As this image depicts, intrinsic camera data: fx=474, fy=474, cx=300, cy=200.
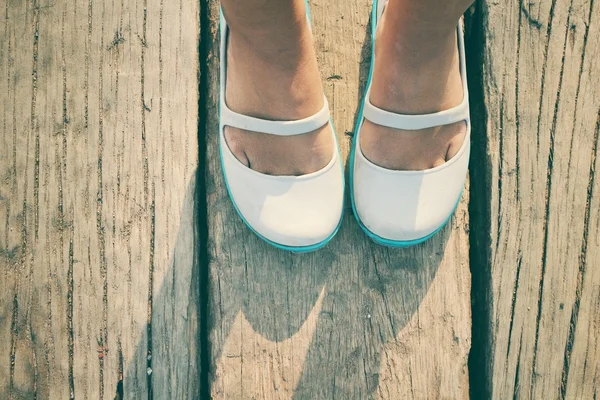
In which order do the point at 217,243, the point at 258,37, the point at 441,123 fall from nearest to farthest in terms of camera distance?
the point at 258,37, the point at 441,123, the point at 217,243

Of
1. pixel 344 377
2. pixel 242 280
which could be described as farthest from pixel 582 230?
pixel 242 280

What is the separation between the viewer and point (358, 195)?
1.08 metres

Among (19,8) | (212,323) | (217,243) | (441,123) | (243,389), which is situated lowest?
(243,389)

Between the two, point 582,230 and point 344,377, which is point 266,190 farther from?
point 582,230

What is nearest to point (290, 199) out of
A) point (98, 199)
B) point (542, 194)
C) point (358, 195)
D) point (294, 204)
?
point (294, 204)

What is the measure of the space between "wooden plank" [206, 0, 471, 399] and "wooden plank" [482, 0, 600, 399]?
111 mm

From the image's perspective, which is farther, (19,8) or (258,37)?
(19,8)

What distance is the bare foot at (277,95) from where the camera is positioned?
0.95m

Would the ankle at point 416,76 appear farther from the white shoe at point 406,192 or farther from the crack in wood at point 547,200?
the crack in wood at point 547,200

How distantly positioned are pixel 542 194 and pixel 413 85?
46 cm

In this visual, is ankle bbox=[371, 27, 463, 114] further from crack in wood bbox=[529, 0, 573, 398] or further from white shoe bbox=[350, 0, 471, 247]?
crack in wood bbox=[529, 0, 573, 398]

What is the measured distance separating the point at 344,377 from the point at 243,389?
237 mm

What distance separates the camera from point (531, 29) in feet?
3.96

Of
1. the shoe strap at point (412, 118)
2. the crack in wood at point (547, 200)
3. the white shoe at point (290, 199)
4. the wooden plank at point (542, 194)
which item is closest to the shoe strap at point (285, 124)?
the white shoe at point (290, 199)
